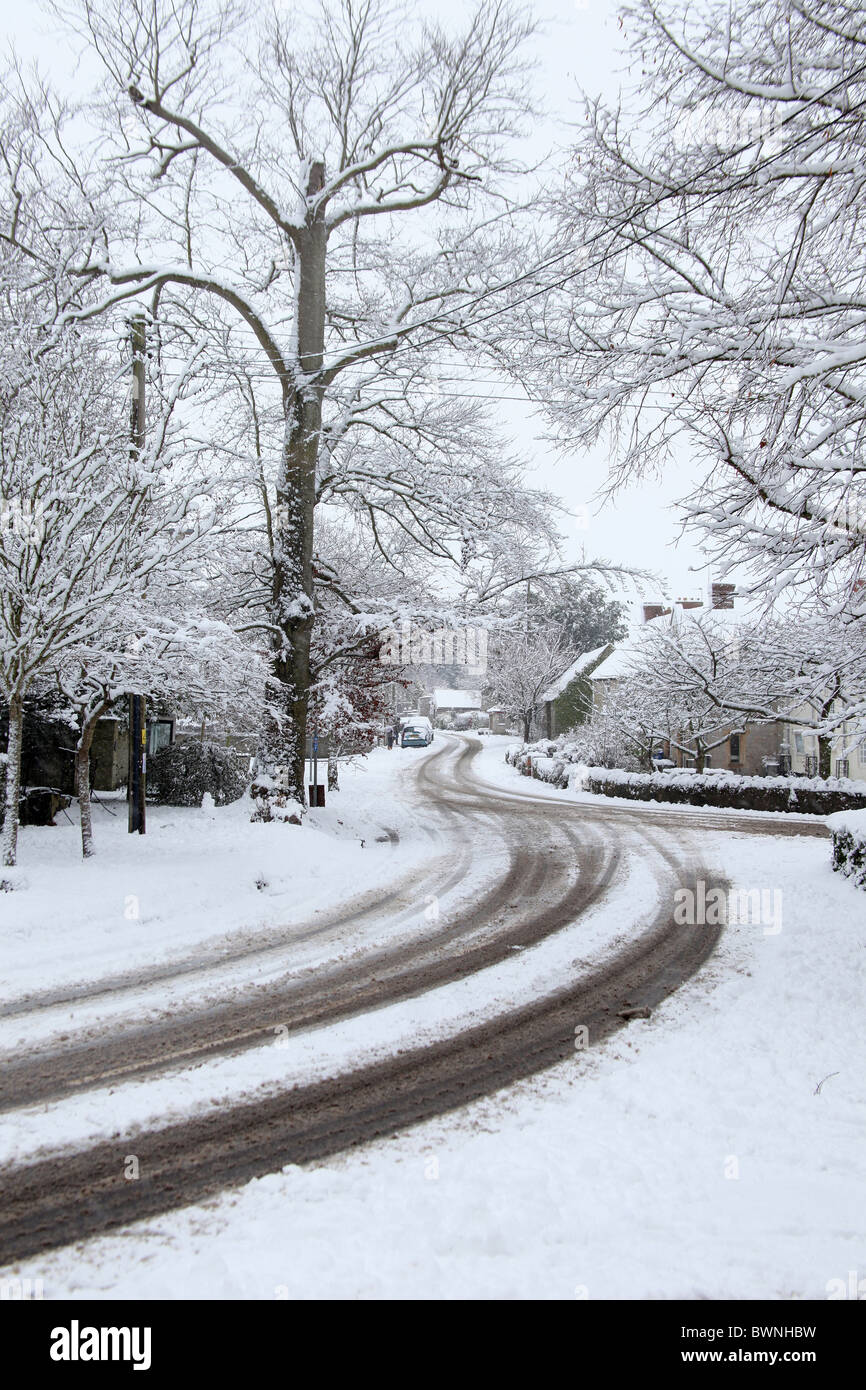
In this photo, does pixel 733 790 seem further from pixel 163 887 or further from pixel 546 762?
pixel 163 887

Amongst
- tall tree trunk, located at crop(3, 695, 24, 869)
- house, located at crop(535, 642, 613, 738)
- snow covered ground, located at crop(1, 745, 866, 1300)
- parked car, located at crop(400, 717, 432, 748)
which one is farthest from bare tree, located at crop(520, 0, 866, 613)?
parked car, located at crop(400, 717, 432, 748)

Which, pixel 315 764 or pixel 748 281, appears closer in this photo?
pixel 748 281

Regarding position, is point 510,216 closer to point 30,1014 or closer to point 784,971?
point 784,971

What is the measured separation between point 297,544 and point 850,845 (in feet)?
32.8

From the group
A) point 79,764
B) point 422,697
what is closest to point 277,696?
point 79,764

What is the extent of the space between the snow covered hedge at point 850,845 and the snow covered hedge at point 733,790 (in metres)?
10.6

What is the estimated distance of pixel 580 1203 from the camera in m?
3.47

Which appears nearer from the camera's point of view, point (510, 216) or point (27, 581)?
point (27, 581)

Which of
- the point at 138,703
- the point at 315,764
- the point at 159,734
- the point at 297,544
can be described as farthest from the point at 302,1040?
the point at 159,734

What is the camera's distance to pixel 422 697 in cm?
9750

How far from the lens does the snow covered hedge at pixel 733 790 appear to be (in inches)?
838

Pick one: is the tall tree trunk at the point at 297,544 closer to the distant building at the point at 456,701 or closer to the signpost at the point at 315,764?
the signpost at the point at 315,764
